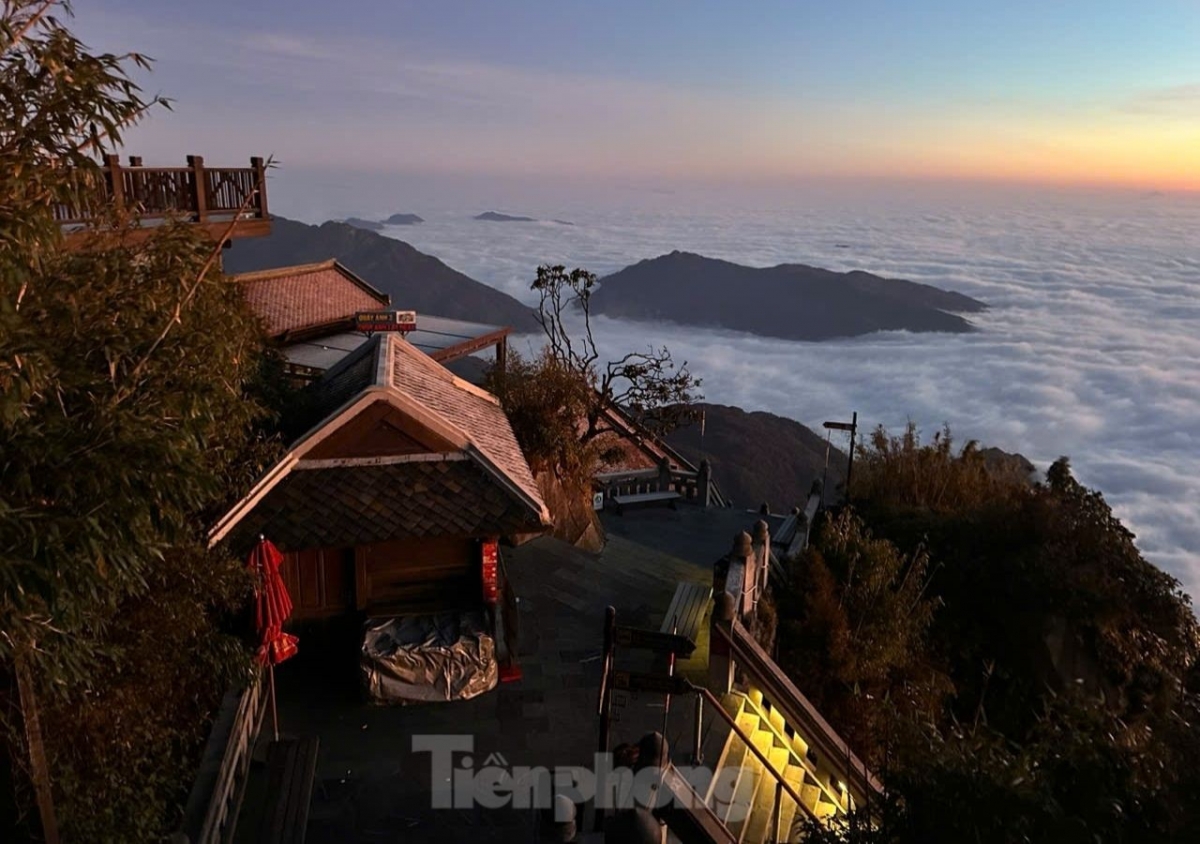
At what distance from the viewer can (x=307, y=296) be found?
23703mm

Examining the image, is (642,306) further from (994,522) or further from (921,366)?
(994,522)

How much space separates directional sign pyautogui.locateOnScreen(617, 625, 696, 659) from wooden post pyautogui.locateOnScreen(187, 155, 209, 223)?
11885mm

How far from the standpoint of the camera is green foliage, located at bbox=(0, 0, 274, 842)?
4.63 meters

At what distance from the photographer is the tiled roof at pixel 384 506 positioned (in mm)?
10773

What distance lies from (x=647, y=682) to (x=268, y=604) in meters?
4.70

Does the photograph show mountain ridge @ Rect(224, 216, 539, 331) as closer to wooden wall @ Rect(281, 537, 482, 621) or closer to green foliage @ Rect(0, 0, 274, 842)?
wooden wall @ Rect(281, 537, 482, 621)

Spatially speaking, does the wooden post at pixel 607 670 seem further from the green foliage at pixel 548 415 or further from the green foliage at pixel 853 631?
the green foliage at pixel 548 415

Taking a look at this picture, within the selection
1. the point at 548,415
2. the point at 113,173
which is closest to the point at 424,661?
the point at 548,415

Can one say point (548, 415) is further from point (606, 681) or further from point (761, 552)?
point (606, 681)

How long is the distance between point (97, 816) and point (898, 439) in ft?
73.1

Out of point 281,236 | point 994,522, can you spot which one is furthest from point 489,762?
point 281,236

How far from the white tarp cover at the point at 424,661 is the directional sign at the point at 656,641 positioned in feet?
14.8

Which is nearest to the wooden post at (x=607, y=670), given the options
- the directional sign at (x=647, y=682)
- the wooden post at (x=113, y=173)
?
the directional sign at (x=647, y=682)

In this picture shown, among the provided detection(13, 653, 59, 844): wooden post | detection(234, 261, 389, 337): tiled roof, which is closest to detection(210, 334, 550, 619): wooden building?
detection(13, 653, 59, 844): wooden post
